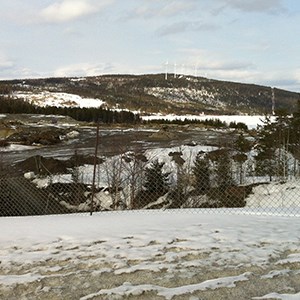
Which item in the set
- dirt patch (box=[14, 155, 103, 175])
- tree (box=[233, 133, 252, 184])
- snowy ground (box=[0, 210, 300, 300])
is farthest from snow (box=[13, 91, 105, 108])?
snowy ground (box=[0, 210, 300, 300])

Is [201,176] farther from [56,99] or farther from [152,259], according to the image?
[56,99]

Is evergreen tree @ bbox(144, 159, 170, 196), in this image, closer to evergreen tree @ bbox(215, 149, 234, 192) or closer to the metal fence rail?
the metal fence rail

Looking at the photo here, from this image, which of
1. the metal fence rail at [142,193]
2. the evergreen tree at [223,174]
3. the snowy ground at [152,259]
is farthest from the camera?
the evergreen tree at [223,174]

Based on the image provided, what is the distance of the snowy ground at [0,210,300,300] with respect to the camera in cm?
414

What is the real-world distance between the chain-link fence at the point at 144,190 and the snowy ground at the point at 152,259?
25.4 ft

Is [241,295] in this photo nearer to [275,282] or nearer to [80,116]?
[275,282]

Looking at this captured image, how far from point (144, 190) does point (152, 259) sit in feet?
40.7

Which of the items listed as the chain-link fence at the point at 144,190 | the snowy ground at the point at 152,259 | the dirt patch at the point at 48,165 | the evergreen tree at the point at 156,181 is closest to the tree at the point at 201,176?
the chain-link fence at the point at 144,190

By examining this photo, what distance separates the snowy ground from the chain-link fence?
776cm

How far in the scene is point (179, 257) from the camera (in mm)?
Answer: 5117

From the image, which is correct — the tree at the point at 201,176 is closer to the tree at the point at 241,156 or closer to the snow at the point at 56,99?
the tree at the point at 241,156

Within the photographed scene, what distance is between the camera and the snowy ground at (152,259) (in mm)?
4145

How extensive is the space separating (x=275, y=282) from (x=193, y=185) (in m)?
12.5

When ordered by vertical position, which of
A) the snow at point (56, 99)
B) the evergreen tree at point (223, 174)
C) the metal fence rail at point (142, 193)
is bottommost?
the metal fence rail at point (142, 193)
